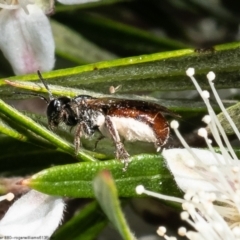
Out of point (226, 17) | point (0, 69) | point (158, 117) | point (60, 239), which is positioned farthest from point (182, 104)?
point (226, 17)

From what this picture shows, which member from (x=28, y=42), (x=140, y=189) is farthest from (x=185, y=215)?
(x=28, y=42)

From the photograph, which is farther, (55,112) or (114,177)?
(55,112)

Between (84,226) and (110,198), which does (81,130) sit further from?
(110,198)

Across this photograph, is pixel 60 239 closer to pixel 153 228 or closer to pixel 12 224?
pixel 12 224

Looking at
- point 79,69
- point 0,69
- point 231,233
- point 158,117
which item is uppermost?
point 0,69

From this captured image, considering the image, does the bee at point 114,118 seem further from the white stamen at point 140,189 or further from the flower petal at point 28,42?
the flower petal at point 28,42

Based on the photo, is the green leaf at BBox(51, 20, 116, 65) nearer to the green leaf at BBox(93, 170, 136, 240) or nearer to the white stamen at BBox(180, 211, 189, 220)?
the white stamen at BBox(180, 211, 189, 220)

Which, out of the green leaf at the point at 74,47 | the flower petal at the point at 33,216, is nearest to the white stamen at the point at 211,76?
the flower petal at the point at 33,216
